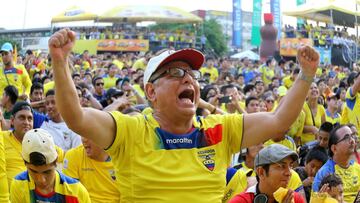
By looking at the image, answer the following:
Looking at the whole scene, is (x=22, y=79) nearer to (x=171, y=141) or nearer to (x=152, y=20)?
(x=171, y=141)

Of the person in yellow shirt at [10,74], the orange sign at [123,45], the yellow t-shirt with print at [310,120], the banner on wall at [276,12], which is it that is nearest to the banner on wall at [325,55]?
the orange sign at [123,45]

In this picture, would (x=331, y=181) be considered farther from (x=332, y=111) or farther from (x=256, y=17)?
(x=256, y=17)

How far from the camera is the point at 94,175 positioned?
550 centimetres

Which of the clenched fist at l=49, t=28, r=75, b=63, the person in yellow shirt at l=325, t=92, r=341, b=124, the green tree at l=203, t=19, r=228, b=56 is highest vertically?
the clenched fist at l=49, t=28, r=75, b=63

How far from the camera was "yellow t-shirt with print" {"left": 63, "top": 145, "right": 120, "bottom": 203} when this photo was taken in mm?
5445

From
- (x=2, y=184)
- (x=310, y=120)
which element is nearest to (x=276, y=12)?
(x=310, y=120)

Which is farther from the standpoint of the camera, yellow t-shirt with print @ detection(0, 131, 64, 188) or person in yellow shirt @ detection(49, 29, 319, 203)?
yellow t-shirt with print @ detection(0, 131, 64, 188)

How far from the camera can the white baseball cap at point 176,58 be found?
3.14m

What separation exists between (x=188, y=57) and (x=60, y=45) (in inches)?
25.3

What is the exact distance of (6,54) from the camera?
1129cm

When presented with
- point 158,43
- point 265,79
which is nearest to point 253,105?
point 265,79

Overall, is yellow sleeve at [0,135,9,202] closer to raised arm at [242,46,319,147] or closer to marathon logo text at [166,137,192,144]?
marathon logo text at [166,137,192,144]

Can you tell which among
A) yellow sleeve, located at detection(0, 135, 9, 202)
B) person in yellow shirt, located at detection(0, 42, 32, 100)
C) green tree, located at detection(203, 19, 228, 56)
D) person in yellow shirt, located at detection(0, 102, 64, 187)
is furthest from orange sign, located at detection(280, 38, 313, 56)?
yellow sleeve, located at detection(0, 135, 9, 202)

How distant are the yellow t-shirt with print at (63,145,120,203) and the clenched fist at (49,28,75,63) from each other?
2.74 m
